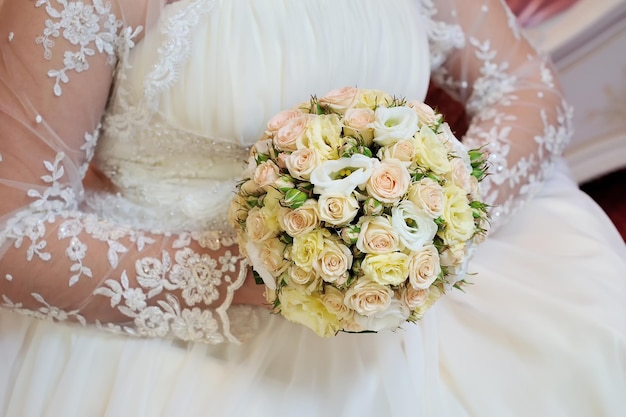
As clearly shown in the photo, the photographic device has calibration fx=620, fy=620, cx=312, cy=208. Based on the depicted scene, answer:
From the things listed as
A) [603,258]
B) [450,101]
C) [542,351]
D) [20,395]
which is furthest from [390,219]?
[450,101]

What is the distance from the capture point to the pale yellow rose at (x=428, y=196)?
61cm

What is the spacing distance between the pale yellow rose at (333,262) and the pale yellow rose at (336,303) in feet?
0.08

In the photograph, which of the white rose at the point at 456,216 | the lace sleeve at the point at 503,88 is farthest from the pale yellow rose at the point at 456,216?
the lace sleeve at the point at 503,88

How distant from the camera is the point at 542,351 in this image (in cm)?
83

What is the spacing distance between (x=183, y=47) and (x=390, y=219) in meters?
0.41

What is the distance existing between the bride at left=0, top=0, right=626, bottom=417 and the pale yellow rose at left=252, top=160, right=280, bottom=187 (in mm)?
221

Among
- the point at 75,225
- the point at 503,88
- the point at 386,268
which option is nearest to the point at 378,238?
the point at 386,268

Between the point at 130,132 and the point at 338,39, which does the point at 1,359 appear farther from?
the point at 338,39

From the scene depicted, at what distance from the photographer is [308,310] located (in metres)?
0.66

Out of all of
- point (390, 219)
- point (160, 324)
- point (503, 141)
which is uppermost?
point (390, 219)

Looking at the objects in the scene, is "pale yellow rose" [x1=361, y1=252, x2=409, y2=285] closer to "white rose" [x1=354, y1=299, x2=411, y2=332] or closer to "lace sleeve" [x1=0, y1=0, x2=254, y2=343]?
"white rose" [x1=354, y1=299, x2=411, y2=332]

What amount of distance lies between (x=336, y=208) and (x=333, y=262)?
A: 5 centimetres

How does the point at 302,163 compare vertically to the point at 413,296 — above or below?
above

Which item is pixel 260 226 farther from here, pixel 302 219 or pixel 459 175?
pixel 459 175
